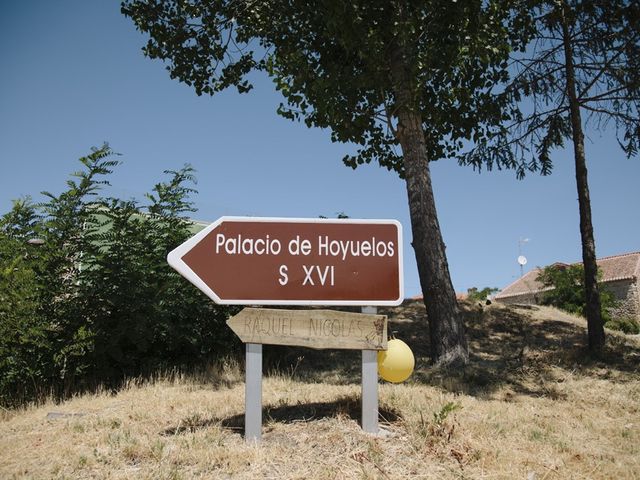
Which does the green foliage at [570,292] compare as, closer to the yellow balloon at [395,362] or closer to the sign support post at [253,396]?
the yellow balloon at [395,362]

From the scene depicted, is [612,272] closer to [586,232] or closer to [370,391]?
[586,232]

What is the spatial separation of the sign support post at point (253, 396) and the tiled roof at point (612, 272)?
30.4 m

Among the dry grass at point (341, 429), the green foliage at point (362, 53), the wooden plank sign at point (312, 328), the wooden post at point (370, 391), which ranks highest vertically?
the green foliage at point (362, 53)

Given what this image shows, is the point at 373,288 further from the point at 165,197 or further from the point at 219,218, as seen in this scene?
the point at 165,197

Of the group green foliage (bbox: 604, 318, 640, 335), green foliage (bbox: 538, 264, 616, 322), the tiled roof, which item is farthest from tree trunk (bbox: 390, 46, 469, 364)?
the tiled roof

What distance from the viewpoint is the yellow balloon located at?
177 inches

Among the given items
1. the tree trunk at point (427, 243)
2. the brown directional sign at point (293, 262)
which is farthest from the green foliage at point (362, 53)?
the brown directional sign at point (293, 262)

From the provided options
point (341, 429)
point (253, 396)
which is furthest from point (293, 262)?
point (341, 429)

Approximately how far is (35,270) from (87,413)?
2602 mm

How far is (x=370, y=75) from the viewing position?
888 centimetres

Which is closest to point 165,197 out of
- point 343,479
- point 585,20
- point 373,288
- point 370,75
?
point 370,75

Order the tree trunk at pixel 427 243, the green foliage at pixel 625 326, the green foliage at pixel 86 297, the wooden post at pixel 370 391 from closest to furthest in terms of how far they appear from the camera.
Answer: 1. the wooden post at pixel 370 391
2. the green foliage at pixel 86 297
3. the tree trunk at pixel 427 243
4. the green foliage at pixel 625 326

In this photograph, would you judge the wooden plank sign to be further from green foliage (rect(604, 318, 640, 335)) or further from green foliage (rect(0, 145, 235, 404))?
green foliage (rect(604, 318, 640, 335))

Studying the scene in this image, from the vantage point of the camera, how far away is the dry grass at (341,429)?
366 cm
